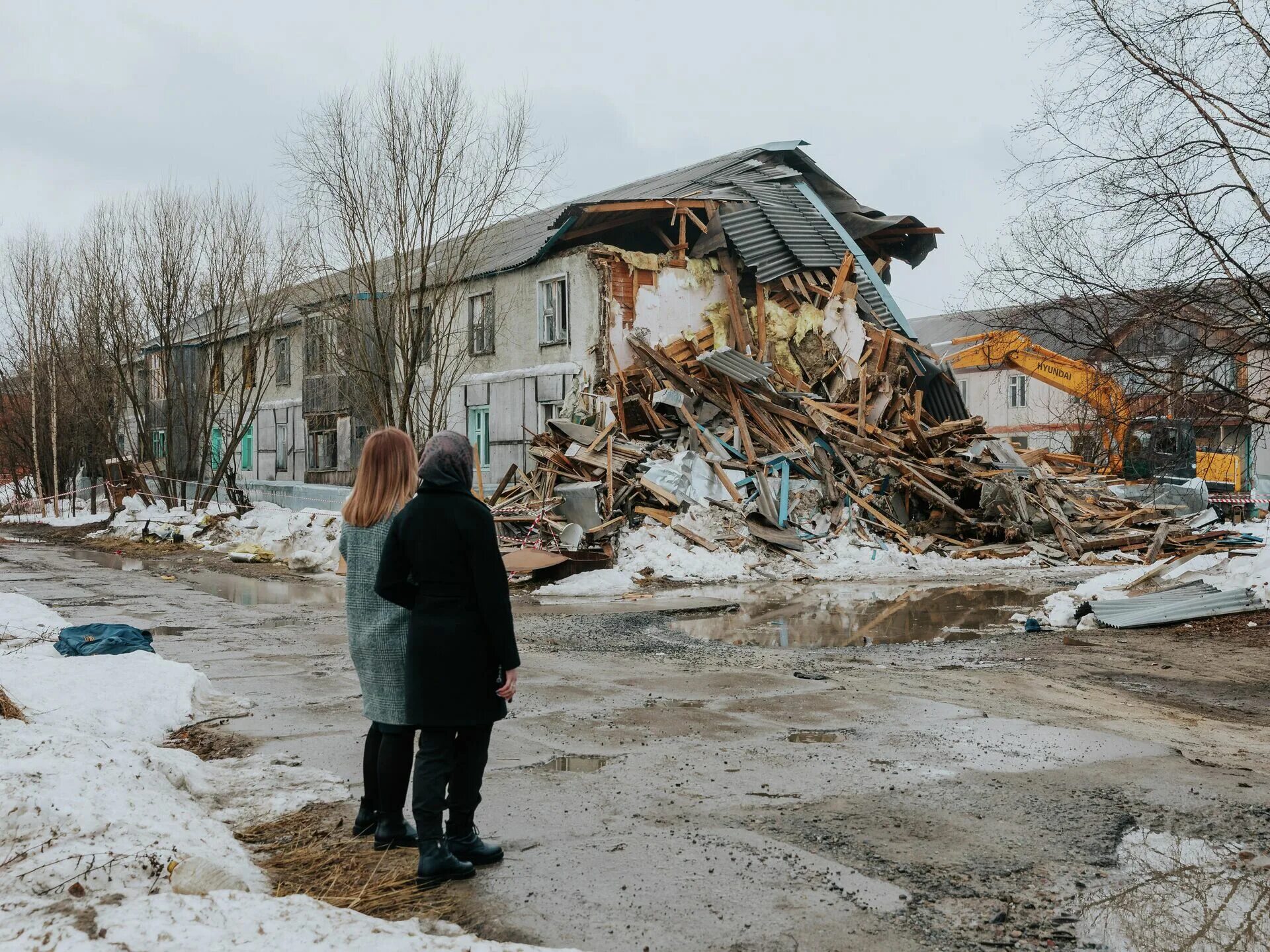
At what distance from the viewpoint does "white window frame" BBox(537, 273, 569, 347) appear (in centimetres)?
2566

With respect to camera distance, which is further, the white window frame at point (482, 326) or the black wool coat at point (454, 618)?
the white window frame at point (482, 326)

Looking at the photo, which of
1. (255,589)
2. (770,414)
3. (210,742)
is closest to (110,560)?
(255,589)

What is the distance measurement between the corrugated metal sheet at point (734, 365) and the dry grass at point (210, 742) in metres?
15.8

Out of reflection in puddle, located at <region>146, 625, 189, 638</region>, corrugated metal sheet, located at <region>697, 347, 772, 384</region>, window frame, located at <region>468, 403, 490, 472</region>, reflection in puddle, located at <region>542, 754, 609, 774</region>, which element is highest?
corrugated metal sheet, located at <region>697, 347, 772, 384</region>

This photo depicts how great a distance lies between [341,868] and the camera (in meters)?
4.22

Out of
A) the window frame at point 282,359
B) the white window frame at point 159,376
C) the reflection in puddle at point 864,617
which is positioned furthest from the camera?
the window frame at point 282,359

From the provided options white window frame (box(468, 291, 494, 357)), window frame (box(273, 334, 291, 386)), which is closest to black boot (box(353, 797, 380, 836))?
white window frame (box(468, 291, 494, 357))

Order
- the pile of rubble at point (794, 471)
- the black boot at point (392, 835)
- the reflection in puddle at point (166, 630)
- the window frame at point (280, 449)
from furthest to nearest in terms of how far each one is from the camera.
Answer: the window frame at point (280, 449)
the pile of rubble at point (794, 471)
the reflection in puddle at point (166, 630)
the black boot at point (392, 835)

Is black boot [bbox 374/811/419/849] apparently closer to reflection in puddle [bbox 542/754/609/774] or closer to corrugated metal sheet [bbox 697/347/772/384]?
reflection in puddle [bbox 542/754/609/774]

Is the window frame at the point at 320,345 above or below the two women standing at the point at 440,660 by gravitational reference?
above

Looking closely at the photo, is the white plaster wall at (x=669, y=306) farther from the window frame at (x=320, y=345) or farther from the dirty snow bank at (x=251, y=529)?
the dirty snow bank at (x=251, y=529)

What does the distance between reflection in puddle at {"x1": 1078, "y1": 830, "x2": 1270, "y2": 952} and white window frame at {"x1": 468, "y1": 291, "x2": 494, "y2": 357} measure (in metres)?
24.6

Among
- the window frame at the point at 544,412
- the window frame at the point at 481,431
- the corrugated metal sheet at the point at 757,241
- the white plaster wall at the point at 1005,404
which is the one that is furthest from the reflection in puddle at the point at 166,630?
the white plaster wall at the point at 1005,404

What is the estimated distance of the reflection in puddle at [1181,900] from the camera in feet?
11.8
